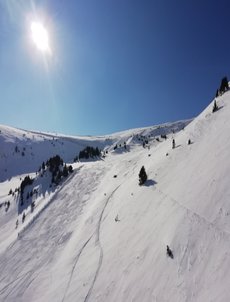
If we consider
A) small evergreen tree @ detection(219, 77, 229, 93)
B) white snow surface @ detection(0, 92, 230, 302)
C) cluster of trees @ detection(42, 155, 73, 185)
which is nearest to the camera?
white snow surface @ detection(0, 92, 230, 302)

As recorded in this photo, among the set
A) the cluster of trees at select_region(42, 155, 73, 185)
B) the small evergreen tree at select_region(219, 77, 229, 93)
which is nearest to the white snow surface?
the small evergreen tree at select_region(219, 77, 229, 93)

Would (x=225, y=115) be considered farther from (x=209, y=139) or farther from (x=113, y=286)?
(x=113, y=286)

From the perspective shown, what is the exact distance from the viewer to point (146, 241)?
21.6 m

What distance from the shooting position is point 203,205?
793 inches

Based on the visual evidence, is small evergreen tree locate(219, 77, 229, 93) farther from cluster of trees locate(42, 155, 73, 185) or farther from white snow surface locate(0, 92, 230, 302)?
cluster of trees locate(42, 155, 73, 185)

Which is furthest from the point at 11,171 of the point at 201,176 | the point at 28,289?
the point at 201,176

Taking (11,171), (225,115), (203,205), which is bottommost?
(11,171)

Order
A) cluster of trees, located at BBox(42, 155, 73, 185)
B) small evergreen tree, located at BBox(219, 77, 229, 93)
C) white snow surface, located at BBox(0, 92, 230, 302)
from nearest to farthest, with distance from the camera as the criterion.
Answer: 1. white snow surface, located at BBox(0, 92, 230, 302)
2. small evergreen tree, located at BBox(219, 77, 229, 93)
3. cluster of trees, located at BBox(42, 155, 73, 185)

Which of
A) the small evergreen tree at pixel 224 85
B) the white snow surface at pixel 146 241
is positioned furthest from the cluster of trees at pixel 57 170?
the small evergreen tree at pixel 224 85

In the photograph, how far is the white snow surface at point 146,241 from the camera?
16078 millimetres

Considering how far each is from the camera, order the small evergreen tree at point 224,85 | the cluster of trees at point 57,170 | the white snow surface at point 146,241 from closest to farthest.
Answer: the white snow surface at point 146,241 → the small evergreen tree at point 224,85 → the cluster of trees at point 57,170

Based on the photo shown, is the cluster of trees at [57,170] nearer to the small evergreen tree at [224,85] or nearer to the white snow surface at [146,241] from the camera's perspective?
the white snow surface at [146,241]

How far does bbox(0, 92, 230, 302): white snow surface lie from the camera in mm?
16078

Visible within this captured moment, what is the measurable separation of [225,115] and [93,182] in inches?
1292
